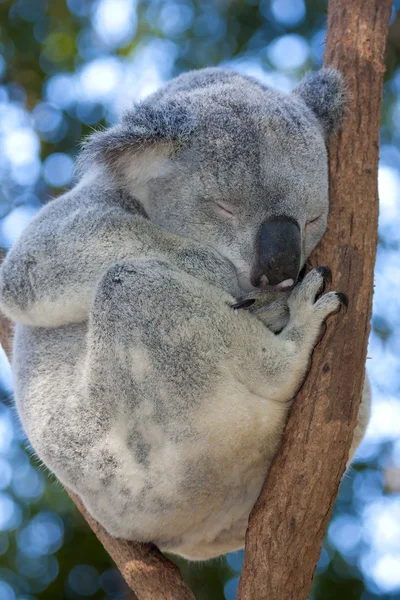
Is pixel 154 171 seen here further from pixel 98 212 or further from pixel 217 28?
pixel 217 28

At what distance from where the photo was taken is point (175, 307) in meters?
2.52

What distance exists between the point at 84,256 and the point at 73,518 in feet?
14.2

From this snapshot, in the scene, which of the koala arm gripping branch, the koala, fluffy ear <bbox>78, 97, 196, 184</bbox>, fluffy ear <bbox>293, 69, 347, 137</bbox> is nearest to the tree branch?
the koala

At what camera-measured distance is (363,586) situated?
6.49 meters

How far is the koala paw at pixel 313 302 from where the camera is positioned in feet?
8.64

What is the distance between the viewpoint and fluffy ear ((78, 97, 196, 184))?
9.39 feet

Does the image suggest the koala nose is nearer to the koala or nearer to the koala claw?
the koala

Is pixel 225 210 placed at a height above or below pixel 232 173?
below

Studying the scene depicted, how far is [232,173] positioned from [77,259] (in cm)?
67

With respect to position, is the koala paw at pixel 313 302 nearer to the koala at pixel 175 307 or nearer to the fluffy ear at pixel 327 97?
the koala at pixel 175 307

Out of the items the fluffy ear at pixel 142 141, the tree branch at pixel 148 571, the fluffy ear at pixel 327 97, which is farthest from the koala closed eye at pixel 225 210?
the tree branch at pixel 148 571

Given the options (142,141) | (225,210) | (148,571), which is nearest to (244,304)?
(225,210)

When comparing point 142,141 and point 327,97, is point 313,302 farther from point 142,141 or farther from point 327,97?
point 327,97

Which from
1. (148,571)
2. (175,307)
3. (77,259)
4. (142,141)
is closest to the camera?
(175,307)
